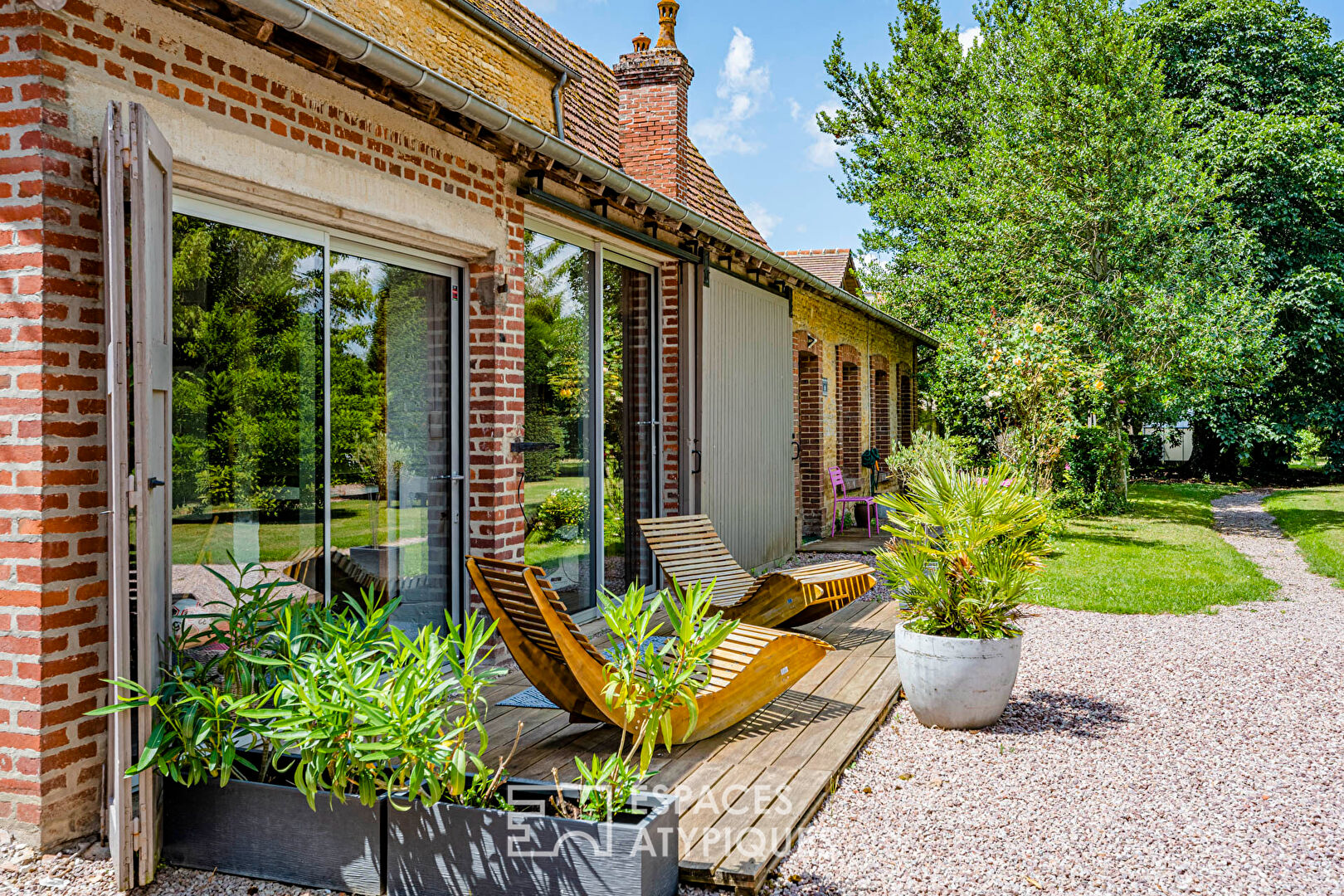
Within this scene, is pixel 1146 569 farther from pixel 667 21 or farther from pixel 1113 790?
pixel 667 21

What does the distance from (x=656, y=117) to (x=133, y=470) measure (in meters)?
6.00

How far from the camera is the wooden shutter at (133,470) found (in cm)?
279

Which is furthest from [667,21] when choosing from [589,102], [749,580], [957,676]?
[957,676]

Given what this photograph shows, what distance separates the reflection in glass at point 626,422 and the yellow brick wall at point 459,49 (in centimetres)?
128

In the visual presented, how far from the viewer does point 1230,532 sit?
1320 centimetres

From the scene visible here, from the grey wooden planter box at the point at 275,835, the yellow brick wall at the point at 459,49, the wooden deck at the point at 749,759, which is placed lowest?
the wooden deck at the point at 749,759

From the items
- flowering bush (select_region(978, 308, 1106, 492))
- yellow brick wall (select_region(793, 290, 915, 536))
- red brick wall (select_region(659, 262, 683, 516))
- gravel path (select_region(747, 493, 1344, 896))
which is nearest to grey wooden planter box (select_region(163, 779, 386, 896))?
gravel path (select_region(747, 493, 1344, 896))

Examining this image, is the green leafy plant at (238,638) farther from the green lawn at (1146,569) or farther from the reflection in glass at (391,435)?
the green lawn at (1146,569)

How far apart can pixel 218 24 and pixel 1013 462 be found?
10953mm

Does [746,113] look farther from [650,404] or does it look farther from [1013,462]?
[650,404]

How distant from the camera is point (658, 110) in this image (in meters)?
7.94

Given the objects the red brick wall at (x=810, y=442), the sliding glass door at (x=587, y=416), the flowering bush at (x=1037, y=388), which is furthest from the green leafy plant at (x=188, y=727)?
the flowering bush at (x=1037, y=388)

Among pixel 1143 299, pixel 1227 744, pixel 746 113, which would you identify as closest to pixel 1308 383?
pixel 1143 299

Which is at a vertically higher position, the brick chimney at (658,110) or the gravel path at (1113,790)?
the brick chimney at (658,110)
